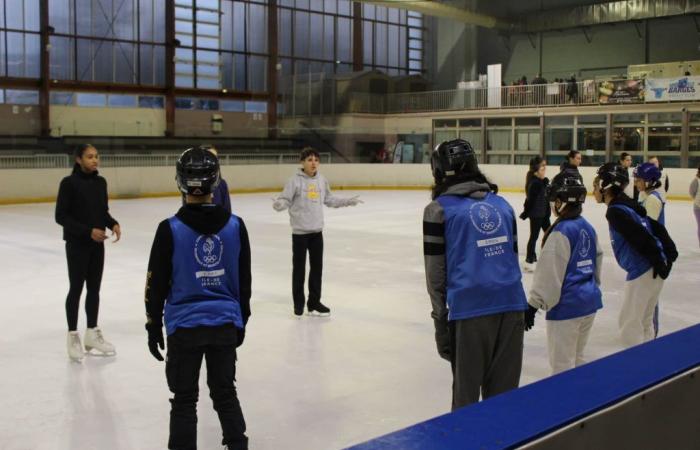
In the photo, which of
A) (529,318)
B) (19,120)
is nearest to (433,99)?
(19,120)

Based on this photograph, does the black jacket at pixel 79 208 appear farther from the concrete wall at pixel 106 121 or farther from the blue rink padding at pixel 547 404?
the concrete wall at pixel 106 121

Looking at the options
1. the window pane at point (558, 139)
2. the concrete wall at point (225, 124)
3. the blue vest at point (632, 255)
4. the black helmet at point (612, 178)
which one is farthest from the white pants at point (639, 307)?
the concrete wall at point (225, 124)

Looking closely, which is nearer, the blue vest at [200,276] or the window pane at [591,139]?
the blue vest at [200,276]

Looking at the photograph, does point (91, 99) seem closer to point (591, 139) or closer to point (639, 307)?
point (591, 139)

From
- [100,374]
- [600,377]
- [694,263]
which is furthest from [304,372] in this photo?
[694,263]

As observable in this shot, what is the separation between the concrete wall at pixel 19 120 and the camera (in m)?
28.2

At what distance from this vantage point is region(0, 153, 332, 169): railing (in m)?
21.3

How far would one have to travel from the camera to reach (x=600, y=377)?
2.35m

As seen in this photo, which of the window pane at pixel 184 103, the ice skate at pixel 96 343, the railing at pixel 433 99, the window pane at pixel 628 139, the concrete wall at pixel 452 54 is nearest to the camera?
the ice skate at pixel 96 343

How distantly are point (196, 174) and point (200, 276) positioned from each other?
0.43 m

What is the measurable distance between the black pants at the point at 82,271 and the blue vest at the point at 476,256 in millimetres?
3306

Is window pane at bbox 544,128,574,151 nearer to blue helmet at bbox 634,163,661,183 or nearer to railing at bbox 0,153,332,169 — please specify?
railing at bbox 0,153,332,169

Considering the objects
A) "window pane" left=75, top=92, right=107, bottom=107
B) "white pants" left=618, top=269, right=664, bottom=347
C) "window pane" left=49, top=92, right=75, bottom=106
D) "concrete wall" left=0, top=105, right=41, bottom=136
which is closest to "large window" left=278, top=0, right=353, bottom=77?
"window pane" left=75, top=92, right=107, bottom=107

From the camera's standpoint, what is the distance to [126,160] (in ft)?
76.4
